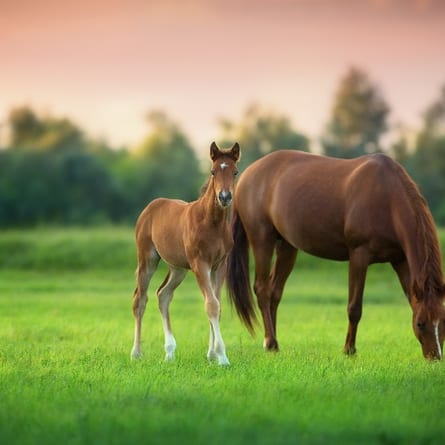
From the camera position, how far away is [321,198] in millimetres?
11750

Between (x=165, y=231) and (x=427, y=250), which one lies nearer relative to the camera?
(x=427, y=250)

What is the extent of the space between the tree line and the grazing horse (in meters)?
41.6

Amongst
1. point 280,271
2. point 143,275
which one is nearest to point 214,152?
point 143,275

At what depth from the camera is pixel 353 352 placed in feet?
36.0

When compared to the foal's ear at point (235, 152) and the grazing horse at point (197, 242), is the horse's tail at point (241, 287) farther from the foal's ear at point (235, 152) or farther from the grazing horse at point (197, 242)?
the foal's ear at point (235, 152)

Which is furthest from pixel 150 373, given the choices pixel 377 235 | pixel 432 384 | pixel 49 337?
pixel 49 337

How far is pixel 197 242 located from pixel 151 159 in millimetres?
66236

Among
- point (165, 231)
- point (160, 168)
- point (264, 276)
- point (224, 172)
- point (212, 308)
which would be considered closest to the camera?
point (224, 172)

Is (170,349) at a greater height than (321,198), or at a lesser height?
lesser

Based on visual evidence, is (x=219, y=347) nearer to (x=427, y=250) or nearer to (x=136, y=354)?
(x=136, y=354)

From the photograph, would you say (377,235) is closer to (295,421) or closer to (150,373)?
(150,373)

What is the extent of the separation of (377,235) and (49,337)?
5464 mm

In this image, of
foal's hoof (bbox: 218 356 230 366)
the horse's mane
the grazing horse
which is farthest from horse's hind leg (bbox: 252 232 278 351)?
the horse's mane

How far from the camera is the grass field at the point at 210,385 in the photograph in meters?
6.24
